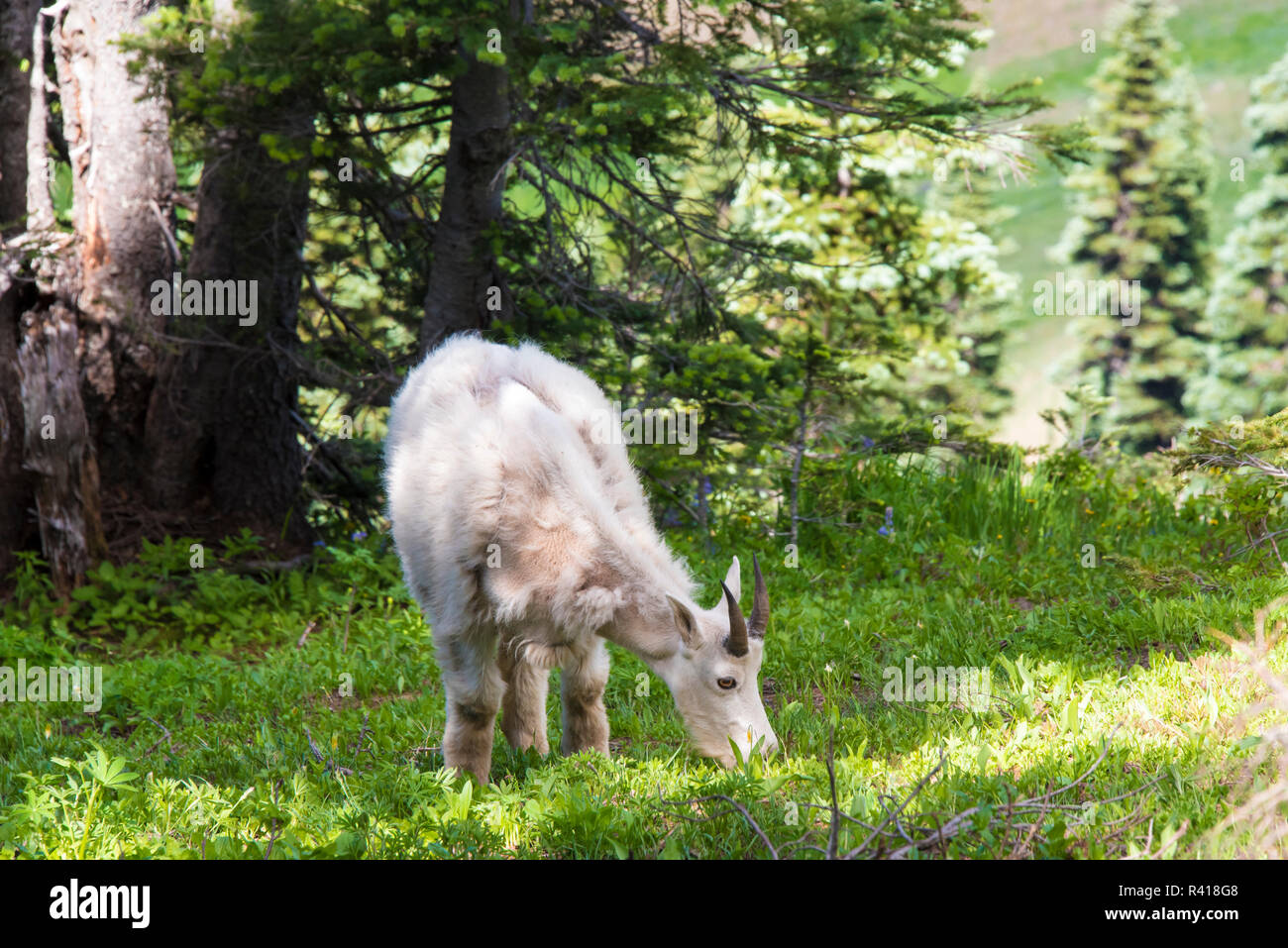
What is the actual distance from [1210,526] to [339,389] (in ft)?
24.0

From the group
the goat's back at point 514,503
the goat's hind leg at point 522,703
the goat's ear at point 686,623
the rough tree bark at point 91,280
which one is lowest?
the goat's hind leg at point 522,703

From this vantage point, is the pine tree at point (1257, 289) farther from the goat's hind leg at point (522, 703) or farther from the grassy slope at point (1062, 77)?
the goat's hind leg at point (522, 703)

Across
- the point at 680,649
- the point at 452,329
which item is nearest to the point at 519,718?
the point at 680,649

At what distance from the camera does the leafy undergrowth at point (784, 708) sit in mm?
4016

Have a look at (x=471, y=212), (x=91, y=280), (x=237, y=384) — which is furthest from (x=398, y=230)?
(x=91, y=280)

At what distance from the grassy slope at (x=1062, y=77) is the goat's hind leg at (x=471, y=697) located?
40.7 meters

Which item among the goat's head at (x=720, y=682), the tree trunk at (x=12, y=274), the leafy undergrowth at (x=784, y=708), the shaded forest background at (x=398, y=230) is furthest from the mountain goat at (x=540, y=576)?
the tree trunk at (x=12, y=274)

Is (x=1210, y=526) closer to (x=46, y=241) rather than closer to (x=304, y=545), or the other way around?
(x=304, y=545)

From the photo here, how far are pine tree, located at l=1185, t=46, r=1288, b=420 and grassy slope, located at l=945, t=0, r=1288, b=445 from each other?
16137mm

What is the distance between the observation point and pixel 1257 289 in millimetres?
26594

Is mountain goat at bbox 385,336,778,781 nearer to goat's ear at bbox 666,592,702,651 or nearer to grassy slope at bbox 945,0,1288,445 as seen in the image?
goat's ear at bbox 666,592,702,651

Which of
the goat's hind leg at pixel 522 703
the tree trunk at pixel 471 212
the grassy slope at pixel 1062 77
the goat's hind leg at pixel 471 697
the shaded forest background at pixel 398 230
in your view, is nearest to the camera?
the goat's hind leg at pixel 471 697

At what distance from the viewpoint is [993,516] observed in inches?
356
